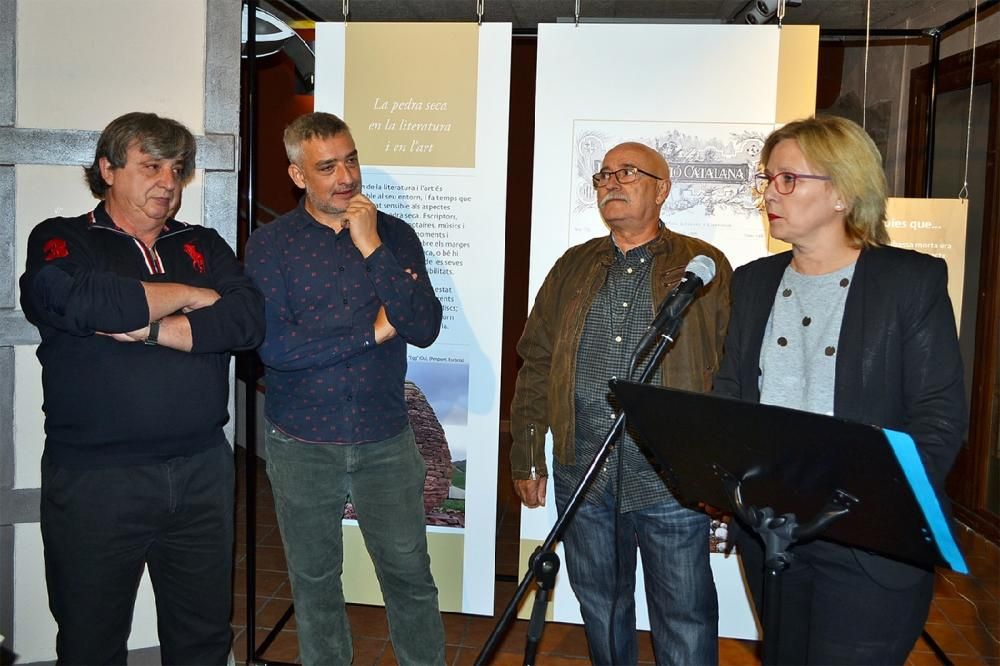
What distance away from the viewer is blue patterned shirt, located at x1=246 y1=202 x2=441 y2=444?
8.46 ft

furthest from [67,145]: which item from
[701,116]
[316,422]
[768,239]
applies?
[768,239]

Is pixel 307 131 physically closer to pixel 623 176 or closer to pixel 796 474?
pixel 623 176

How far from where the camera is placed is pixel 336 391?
2.60 meters

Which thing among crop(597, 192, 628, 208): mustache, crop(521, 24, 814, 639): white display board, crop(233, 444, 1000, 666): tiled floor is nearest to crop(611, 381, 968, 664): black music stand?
crop(597, 192, 628, 208): mustache

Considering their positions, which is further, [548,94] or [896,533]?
[548,94]

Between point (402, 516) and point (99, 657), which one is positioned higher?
point (402, 516)

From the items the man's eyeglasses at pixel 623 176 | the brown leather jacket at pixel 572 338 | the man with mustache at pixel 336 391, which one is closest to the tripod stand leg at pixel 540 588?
the brown leather jacket at pixel 572 338

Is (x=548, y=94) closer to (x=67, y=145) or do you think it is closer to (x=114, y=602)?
(x=67, y=145)

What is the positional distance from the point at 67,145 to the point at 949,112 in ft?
18.1

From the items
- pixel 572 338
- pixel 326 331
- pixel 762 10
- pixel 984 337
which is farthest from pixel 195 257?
pixel 984 337

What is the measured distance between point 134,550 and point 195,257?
855 mm

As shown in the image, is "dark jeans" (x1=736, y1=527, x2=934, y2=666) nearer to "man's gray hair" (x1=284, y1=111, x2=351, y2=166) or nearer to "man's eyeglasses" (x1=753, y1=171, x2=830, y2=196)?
"man's eyeglasses" (x1=753, y1=171, x2=830, y2=196)

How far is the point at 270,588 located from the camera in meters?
4.16

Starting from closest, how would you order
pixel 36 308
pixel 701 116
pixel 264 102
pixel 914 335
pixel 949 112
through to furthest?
1. pixel 914 335
2. pixel 36 308
3. pixel 701 116
4. pixel 949 112
5. pixel 264 102
